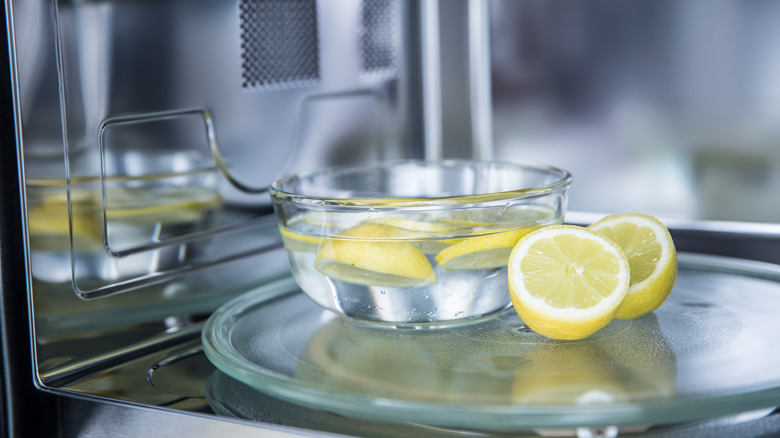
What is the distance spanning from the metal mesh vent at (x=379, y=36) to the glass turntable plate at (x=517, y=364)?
1.04 feet

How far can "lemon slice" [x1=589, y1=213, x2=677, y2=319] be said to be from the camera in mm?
641

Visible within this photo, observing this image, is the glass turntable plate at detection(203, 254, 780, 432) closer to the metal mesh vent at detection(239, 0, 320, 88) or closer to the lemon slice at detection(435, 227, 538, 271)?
the lemon slice at detection(435, 227, 538, 271)

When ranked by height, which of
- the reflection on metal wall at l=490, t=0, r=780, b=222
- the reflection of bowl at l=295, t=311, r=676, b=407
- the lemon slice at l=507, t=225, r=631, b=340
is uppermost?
the reflection on metal wall at l=490, t=0, r=780, b=222

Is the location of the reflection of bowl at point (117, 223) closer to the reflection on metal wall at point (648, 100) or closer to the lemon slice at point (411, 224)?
the lemon slice at point (411, 224)

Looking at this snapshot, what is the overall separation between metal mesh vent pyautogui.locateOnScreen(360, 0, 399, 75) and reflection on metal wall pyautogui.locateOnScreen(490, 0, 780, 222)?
0.38 feet

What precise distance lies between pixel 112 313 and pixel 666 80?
0.58 m

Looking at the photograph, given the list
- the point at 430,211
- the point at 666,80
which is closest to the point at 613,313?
the point at 430,211

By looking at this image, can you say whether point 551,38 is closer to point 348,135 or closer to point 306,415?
point 348,135

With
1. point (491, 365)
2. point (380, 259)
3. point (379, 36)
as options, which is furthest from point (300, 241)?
point (379, 36)

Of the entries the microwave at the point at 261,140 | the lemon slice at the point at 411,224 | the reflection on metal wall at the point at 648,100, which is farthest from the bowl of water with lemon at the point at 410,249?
the reflection on metal wall at the point at 648,100

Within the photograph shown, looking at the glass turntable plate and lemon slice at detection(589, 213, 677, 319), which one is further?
lemon slice at detection(589, 213, 677, 319)

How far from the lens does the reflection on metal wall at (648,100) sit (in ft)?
2.64

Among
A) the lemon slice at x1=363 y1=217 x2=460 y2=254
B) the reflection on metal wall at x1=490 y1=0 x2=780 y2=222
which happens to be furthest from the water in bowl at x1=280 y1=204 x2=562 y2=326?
the reflection on metal wall at x1=490 y1=0 x2=780 y2=222

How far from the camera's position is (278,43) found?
80cm
